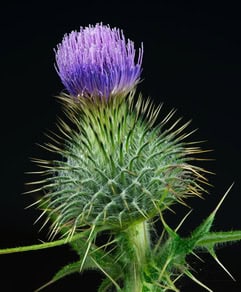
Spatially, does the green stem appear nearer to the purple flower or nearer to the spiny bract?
the spiny bract

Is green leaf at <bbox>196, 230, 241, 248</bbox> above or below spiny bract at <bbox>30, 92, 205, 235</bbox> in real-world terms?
below

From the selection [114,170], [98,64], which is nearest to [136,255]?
[114,170]

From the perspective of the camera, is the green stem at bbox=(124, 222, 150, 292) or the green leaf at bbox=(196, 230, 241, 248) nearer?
the green leaf at bbox=(196, 230, 241, 248)

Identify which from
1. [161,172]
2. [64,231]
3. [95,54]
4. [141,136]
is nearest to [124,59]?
[95,54]

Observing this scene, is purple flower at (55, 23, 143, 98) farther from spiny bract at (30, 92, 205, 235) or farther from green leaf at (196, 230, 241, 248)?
green leaf at (196, 230, 241, 248)

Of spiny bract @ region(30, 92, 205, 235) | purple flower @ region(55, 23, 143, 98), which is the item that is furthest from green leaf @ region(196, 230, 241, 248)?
purple flower @ region(55, 23, 143, 98)

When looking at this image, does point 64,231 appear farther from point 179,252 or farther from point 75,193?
point 179,252

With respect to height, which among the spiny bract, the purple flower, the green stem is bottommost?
the green stem

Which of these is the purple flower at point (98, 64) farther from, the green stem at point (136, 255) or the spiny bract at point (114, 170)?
the green stem at point (136, 255)
